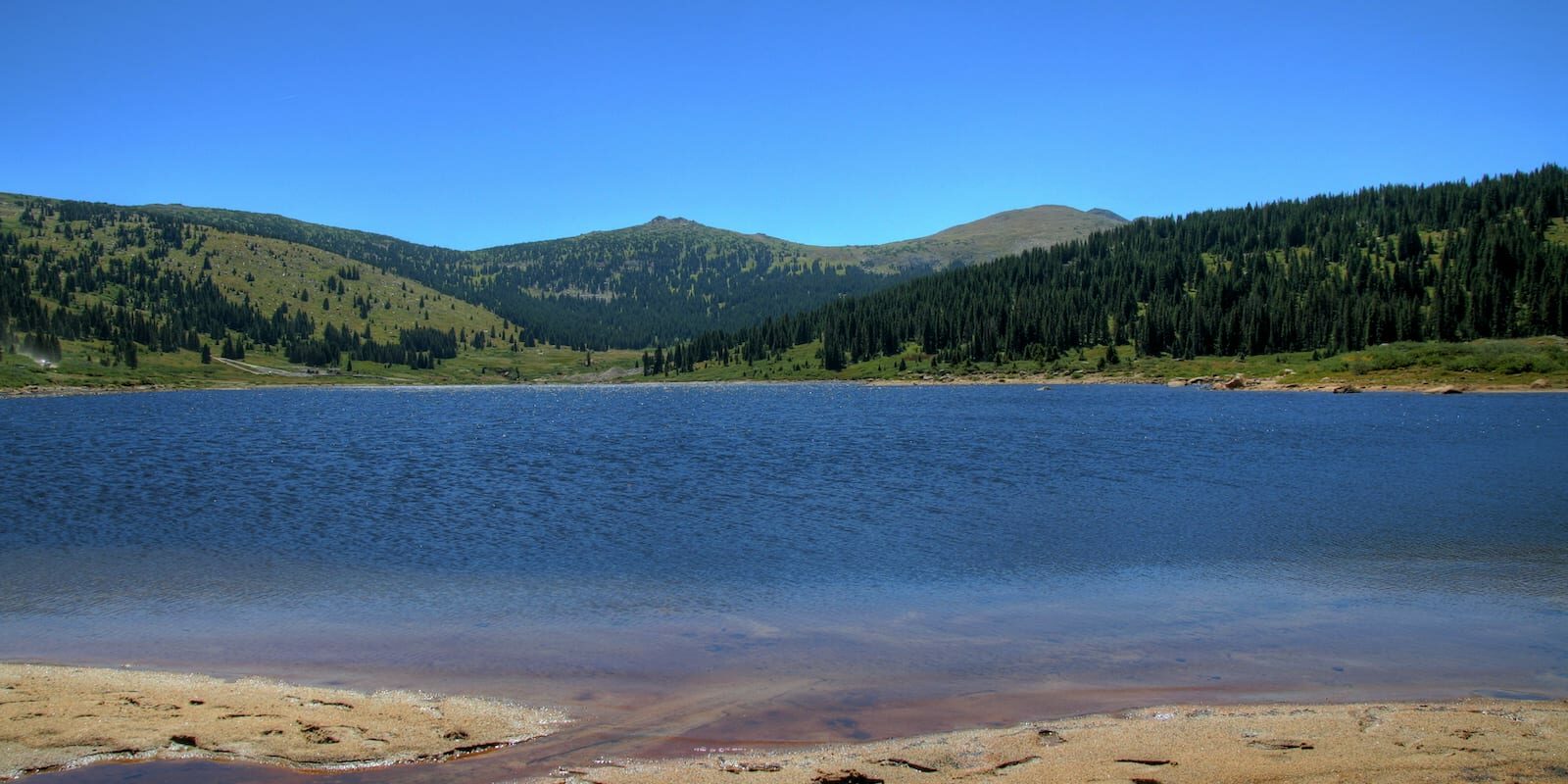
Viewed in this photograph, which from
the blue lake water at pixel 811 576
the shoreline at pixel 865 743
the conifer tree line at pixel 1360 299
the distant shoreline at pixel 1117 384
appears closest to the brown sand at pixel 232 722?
the shoreline at pixel 865 743

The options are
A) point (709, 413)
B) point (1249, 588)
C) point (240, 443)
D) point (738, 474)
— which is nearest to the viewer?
point (1249, 588)

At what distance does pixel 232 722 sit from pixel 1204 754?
1259 cm

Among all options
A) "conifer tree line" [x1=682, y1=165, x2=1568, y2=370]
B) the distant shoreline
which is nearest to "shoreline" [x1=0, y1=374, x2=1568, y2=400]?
the distant shoreline

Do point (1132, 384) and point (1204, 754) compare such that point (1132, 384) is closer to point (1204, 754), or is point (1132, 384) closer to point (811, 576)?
point (811, 576)

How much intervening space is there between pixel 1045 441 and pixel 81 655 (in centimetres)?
5123

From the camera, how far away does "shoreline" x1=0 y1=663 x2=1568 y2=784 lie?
33.9 ft

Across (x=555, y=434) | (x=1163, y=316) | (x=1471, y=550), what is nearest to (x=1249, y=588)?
(x=1471, y=550)

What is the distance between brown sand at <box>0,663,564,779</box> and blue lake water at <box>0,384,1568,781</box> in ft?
3.19

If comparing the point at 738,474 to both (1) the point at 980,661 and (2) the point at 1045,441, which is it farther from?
(1) the point at 980,661

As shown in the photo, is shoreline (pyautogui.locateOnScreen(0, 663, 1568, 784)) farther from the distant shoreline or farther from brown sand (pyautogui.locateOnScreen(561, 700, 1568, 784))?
the distant shoreline

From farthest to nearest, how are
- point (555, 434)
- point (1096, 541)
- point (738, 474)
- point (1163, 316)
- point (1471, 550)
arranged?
point (1163, 316) → point (555, 434) → point (738, 474) → point (1096, 541) → point (1471, 550)

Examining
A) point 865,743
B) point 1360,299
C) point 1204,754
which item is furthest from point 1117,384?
point 865,743

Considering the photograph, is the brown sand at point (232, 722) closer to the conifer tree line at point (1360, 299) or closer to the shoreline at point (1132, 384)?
the shoreline at point (1132, 384)

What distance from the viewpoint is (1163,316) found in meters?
175
